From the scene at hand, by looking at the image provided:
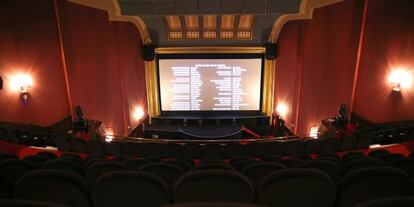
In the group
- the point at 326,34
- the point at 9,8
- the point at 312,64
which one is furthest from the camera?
the point at 312,64

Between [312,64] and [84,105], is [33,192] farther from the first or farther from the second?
[312,64]

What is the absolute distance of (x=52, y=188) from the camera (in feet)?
6.42

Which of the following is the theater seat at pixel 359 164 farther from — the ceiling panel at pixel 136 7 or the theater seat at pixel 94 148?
the ceiling panel at pixel 136 7

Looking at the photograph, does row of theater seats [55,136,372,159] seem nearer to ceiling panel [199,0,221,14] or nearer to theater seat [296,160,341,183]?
theater seat [296,160,341,183]

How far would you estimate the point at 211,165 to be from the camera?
9.57 ft

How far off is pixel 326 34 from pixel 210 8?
3.76 m

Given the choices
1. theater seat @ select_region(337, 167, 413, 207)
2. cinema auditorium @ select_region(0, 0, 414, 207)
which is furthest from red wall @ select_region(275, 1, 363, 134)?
theater seat @ select_region(337, 167, 413, 207)

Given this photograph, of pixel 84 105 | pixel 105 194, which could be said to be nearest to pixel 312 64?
pixel 84 105

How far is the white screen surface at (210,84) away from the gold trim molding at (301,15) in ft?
4.29

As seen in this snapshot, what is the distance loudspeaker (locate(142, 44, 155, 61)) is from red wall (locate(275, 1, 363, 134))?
18.2ft

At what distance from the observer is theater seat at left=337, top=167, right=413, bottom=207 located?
193 cm

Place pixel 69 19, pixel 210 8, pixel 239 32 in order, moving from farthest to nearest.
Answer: pixel 239 32
pixel 210 8
pixel 69 19

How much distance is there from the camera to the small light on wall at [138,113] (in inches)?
460

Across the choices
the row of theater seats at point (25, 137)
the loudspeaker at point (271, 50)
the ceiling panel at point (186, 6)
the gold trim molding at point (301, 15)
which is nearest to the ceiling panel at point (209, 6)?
the ceiling panel at point (186, 6)
